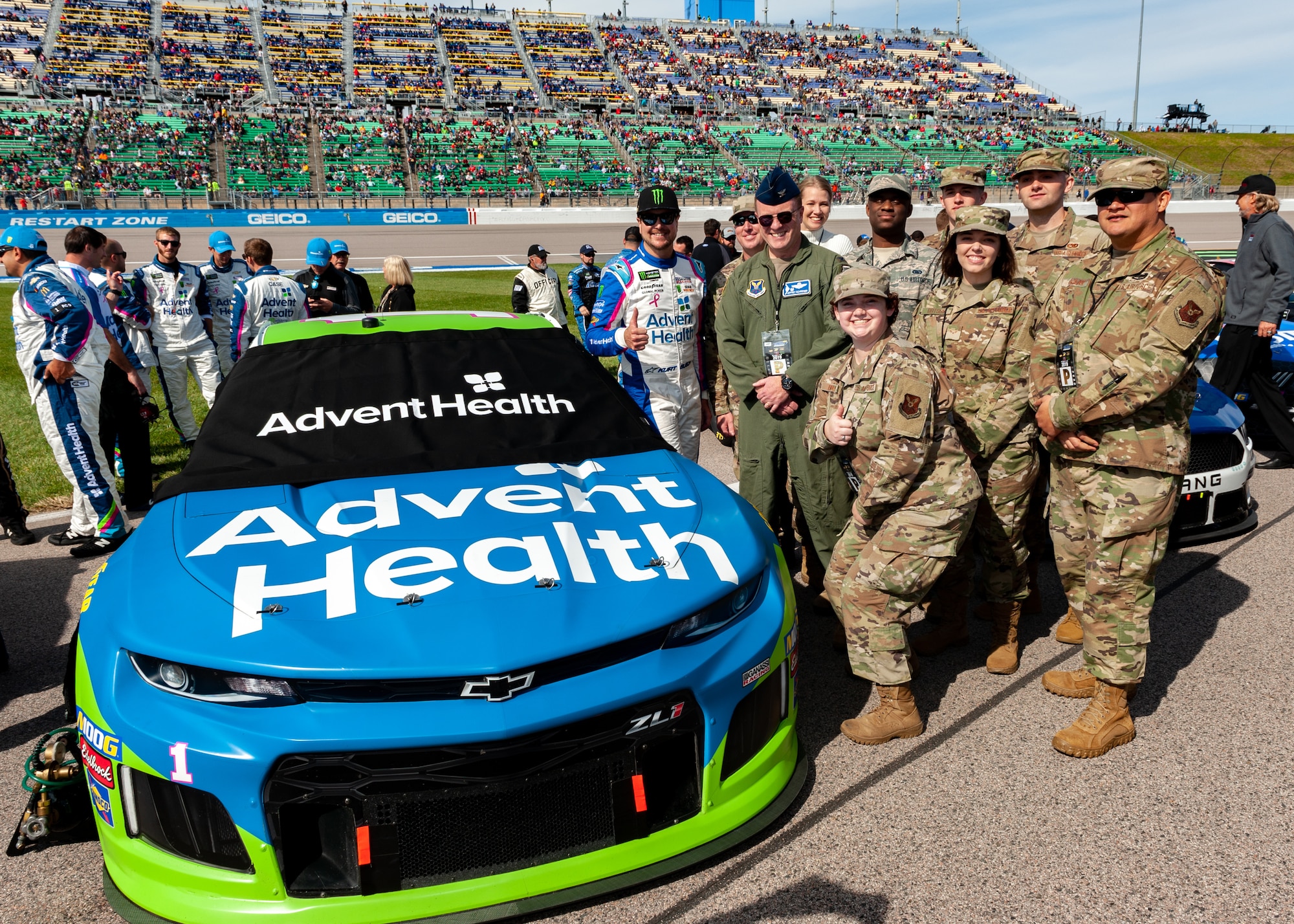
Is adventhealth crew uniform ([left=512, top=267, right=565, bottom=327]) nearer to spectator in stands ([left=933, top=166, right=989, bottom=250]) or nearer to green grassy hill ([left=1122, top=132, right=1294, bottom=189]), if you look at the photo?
spectator in stands ([left=933, top=166, right=989, bottom=250])

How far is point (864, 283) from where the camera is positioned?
10.2 feet

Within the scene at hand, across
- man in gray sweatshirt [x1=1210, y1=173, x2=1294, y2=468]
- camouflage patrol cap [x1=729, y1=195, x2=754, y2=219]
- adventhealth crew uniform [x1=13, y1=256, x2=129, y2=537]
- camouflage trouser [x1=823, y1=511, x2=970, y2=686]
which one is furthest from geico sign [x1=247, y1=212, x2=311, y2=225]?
camouflage trouser [x1=823, y1=511, x2=970, y2=686]

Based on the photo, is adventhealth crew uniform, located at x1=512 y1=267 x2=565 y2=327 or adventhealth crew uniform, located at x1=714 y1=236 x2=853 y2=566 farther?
adventhealth crew uniform, located at x1=512 y1=267 x2=565 y2=327

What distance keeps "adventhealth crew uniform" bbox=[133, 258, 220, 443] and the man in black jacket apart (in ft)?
3.20

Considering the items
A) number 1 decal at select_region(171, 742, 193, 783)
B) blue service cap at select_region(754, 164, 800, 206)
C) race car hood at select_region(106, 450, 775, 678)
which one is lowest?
number 1 decal at select_region(171, 742, 193, 783)

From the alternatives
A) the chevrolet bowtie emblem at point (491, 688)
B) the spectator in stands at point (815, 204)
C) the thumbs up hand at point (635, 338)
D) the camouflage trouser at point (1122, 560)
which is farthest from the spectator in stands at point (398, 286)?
the chevrolet bowtie emblem at point (491, 688)

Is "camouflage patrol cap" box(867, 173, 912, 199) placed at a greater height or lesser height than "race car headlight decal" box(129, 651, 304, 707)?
greater

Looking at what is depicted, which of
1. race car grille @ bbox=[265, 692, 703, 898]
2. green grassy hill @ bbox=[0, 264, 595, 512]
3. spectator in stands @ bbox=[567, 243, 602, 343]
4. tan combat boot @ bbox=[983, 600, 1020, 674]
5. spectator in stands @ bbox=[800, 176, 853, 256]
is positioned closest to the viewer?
race car grille @ bbox=[265, 692, 703, 898]

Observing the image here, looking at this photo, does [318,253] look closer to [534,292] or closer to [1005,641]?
[534,292]

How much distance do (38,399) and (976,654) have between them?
18.1 ft

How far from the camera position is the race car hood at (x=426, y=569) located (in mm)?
2162

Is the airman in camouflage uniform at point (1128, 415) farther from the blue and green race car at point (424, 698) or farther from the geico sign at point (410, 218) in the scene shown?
the geico sign at point (410, 218)

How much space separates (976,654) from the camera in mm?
3904

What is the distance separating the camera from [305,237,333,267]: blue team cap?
8.23 meters
